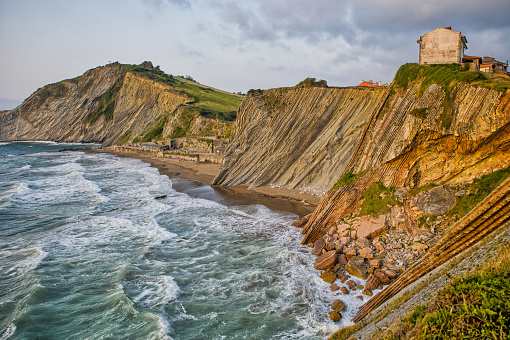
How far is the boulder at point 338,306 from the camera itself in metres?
12.8

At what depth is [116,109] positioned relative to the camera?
11206cm

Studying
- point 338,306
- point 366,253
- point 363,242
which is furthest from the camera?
point 363,242

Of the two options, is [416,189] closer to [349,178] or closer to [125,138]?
[349,178]

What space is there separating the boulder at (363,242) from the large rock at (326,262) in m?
1.75

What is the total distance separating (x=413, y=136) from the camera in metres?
19.3

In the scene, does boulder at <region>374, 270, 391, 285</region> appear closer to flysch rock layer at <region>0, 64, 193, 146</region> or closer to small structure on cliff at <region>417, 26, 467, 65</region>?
small structure on cliff at <region>417, 26, 467, 65</region>

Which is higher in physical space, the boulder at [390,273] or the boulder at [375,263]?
the boulder at [375,263]

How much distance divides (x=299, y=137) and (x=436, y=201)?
19.5 m

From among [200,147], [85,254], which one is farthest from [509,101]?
[200,147]

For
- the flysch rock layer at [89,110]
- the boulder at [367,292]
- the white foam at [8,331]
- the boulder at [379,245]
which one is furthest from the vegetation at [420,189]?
the flysch rock layer at [89,110]

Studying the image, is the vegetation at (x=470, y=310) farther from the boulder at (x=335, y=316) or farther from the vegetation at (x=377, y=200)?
the vegetation at (x=377, y=200)

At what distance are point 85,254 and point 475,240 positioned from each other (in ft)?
62.9

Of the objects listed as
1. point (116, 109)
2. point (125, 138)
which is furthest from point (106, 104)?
point (125, 138)

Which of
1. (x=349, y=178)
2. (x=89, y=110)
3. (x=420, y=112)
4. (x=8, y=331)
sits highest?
(x=89, y=110)
